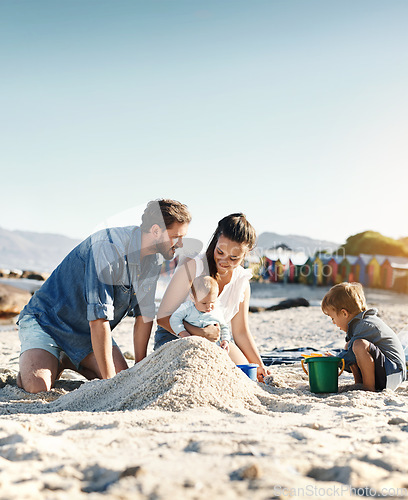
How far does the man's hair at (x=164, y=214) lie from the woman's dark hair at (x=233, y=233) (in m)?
0.24

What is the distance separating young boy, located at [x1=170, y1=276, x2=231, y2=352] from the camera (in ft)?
10.8

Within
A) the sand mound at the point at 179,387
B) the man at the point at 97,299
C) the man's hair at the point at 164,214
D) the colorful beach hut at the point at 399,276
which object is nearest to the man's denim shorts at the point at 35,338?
the man at the point at 97,299

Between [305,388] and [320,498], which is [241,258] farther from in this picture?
[320,498]

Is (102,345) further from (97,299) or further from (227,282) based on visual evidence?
(227,282)

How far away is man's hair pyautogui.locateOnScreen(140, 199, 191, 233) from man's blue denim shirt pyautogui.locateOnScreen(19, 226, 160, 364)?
0.12m

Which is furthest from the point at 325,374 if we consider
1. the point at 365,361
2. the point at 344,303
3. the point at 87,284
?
the point at 87,284

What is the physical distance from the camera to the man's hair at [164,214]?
3.20 m

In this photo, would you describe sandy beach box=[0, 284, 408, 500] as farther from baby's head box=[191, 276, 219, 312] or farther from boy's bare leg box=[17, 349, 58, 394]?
baby's head box=[191, 276, 219, 312]

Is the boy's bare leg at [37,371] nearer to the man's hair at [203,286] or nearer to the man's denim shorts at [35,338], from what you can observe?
the man's denim shorts at [35,338]

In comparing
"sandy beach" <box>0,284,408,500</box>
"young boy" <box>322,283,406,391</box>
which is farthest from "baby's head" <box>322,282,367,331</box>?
"sandy beach" <box>0,284,408,500</box>

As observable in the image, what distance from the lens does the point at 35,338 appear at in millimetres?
3467

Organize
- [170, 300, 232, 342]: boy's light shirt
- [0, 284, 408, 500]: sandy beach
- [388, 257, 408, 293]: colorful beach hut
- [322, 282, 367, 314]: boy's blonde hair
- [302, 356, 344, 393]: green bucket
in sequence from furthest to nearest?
[388, 257, 408, 293]: colorful beach hut
[170, 300, 232, 342]: boy's light shirt
[322, 282, 367, 314]: boy's blonde hair
[302, 356, 344, 393]: green bucket
[0, 284, 408, 500]: sandy beach

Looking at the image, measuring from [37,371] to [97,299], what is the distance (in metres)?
0.71

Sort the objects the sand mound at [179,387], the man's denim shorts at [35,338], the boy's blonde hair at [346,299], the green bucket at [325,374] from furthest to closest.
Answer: the man's denim shorts at [35,338] < the boy's blonde hair at [346,299] < the green bucket at [325,374] < the sand mound at [179,387]
